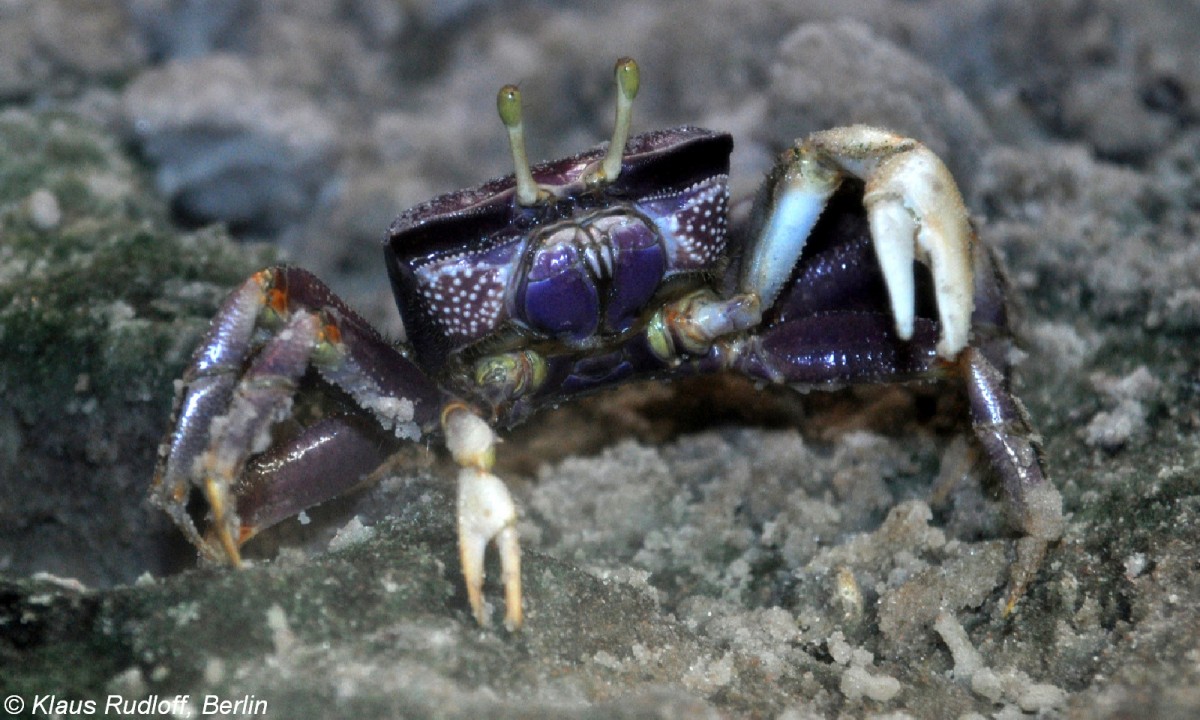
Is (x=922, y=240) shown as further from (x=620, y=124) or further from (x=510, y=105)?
(x=510, y=105)

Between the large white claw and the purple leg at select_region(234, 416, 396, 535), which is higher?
the large white claw

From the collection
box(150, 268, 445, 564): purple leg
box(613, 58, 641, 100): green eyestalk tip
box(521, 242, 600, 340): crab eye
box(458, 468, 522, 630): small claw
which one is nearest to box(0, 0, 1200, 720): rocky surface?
box(458, 468, 522, 630): small claw

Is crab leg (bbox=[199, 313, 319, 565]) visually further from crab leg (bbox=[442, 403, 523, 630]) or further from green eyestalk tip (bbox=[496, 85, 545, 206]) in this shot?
green eyestalk tip (bbox=[496, 85, 545, 206])

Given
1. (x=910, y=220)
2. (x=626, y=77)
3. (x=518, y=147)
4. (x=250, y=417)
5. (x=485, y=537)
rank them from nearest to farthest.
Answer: (x=485, y=537), (x=250, y=417), (x=910, y=220), (x=518, y=147), (x=626, y=77)

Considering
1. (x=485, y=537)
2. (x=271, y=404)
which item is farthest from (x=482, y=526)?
→ (x=271, y=404)

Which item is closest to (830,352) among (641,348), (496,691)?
(641,348)

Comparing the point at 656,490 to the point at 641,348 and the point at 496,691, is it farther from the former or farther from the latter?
the point at 496,691
